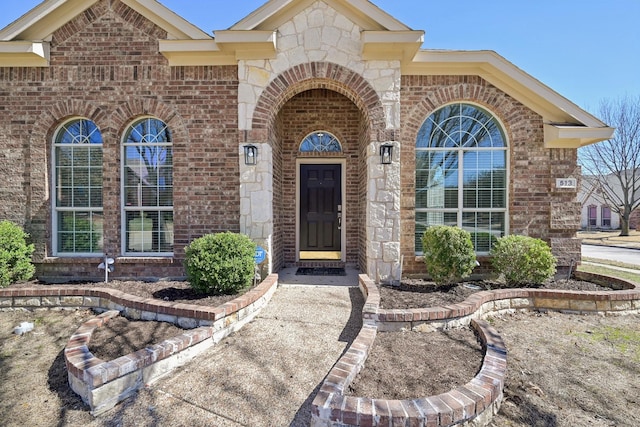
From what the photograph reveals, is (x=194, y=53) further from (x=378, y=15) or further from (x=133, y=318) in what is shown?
(x=133, y=318)

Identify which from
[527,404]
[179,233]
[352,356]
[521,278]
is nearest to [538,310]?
[521,278]

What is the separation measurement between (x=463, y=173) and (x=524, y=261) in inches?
75.0

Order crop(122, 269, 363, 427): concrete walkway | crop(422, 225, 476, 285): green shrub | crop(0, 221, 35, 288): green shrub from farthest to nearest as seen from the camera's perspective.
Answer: crop(0, 221, 35, 288): green shrub
crop(422, 225, 476, 285): green shrub
crop(122, 269, 363, 427): concrete walkway

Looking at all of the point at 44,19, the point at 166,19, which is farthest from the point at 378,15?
the point at 44,19

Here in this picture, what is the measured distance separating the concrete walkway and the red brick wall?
2.34 meters

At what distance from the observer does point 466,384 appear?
2.41 m

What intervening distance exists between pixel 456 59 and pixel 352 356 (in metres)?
5.30

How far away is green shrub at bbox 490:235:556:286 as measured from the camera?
4.98 metres

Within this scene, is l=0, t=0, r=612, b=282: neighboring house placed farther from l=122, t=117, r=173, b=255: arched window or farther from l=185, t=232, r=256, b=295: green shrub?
l=185, t=232, r=256, b=295: green shrub

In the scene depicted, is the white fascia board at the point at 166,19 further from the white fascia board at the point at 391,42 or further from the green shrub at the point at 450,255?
the green shrub at the point at 450,255

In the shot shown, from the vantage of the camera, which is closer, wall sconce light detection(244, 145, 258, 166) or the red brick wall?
wall sconce light detection(244, 145, 258, 166)

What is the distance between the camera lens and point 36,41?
17.8 ft

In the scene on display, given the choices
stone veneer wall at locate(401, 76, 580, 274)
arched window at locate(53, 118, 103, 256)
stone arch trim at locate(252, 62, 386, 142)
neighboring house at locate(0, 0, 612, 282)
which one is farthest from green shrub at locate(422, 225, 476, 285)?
arched window at locate(53, 118, 103, 256)

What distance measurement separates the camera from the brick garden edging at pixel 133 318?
2.57 m
